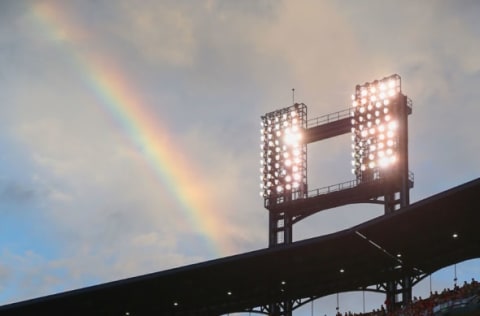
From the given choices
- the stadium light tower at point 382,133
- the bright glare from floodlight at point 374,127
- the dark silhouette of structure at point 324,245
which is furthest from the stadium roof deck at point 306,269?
the bright glare from floodlight at point 374,127

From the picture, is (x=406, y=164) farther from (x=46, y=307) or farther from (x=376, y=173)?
(x=46, y=307)

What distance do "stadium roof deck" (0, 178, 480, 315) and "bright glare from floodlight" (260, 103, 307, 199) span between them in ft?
26.5

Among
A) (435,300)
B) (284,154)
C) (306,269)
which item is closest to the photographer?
(435,300)

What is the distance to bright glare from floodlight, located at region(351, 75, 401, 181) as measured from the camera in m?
55.8

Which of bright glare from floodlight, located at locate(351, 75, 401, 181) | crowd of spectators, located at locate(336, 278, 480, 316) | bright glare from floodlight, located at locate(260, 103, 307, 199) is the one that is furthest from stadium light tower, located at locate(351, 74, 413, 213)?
crowd of spectators, located at locate(336, 278, 480, 316)

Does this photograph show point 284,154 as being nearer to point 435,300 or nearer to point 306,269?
point 306,269

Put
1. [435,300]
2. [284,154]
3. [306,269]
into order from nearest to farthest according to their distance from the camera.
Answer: [435,300] → [306,269] → [284,154]

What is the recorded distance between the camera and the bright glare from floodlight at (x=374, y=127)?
5575cm

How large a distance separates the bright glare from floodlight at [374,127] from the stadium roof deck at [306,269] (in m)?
6.80

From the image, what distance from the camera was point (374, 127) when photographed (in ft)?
186

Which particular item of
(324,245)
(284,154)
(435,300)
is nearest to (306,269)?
(324,245)

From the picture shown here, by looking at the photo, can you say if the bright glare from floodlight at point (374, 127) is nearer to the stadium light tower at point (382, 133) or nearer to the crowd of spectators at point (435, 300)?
the stadium light tower at point (382, 133)

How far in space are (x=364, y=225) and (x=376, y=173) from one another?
35.0 feet

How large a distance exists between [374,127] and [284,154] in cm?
686
